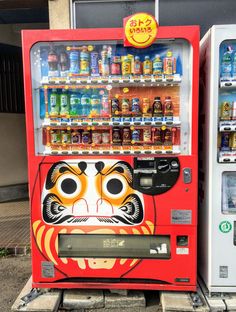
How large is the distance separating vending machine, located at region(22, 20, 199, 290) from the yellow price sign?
5.6 inches

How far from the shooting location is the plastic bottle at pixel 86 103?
8.96 feet

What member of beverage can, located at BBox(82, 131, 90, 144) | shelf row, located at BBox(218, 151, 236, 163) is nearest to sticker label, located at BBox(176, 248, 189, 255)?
shelf row, located at BBox(218, 151, 236, 163)

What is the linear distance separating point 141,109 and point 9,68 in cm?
487

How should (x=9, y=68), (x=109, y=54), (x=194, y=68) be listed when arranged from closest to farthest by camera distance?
(x=194, y=68) < (x=109, y=54) < (x=9, y=68)

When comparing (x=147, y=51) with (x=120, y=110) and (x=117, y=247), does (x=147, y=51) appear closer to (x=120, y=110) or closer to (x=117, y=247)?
(x=120, y=110)

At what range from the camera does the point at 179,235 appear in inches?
104

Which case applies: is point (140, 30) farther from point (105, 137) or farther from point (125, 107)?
point (105, 137)

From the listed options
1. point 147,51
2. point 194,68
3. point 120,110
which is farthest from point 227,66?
point 120,110

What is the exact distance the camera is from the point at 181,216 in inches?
104

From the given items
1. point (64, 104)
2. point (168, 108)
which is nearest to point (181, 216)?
point (168, 108)

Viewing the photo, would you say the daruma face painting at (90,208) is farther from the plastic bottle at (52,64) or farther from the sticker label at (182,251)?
the plastic bottle at (52,64)

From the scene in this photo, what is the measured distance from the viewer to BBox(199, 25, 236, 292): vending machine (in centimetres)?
251

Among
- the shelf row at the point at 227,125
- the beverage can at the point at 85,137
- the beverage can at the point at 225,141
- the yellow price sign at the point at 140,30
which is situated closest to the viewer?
the yellow price sign at the point at 140,30

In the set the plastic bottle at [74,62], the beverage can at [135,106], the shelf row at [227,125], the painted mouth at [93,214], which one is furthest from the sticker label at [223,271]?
the plastic bottle at [74,62]
